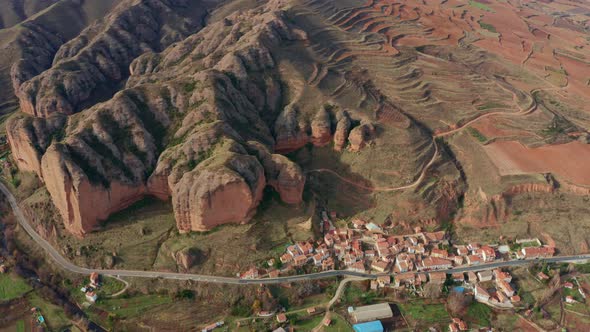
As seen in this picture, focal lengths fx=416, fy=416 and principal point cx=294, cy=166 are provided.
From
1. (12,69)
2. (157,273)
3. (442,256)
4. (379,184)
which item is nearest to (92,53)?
(12,69)

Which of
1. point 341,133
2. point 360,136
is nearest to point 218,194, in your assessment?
point 341,133

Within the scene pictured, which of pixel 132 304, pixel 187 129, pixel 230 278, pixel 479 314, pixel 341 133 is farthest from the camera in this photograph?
pixel 341 133

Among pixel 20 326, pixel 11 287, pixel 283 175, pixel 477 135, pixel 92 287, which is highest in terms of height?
pixel 283 175

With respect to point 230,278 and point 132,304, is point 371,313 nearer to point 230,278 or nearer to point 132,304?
point 230,278

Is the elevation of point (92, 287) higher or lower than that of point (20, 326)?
higher

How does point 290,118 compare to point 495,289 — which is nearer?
point 495,289

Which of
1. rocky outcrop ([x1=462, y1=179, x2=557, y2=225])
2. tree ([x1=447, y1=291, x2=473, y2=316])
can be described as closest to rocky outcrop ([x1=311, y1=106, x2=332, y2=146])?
rocky outcrop ([x1=462, y1=179, x2=557, y2=225])

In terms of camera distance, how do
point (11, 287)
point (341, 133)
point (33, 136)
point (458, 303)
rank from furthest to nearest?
point (341, 133) → point (33, 136) → point (11, 287) → point (458, 303)

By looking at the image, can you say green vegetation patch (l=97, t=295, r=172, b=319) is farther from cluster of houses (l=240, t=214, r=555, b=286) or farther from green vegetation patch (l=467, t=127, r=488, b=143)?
green vegetation patch (l=467, t=127, r=488, b=143)
